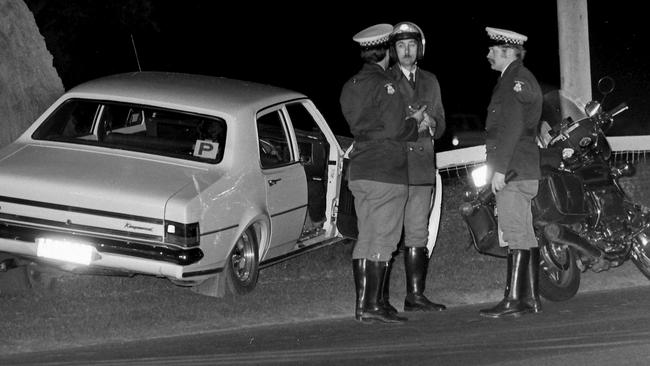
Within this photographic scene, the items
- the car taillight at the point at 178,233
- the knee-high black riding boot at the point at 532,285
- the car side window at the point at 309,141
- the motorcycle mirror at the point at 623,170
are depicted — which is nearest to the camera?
the car taillight at the point at 178,233

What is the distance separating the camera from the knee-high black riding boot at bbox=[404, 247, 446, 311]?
11422 mm

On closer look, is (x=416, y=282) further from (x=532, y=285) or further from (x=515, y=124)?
(x=515, y=124)

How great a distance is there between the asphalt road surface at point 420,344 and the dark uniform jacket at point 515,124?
1.06m

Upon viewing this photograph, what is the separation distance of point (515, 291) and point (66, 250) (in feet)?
10.1

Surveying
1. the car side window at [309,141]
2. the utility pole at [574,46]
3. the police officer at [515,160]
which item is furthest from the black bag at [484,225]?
the utility pole at [574,46]

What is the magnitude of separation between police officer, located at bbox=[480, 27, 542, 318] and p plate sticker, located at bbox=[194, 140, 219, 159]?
207cm

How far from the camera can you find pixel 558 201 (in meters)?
11.5

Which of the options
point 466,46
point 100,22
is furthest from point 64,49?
point 466,46

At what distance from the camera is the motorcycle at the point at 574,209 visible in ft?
37.7

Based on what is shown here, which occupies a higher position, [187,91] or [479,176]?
[187,91]

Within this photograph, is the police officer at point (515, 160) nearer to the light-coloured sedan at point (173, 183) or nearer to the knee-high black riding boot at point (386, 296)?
the knee-high black riding boot at point (386, 296)

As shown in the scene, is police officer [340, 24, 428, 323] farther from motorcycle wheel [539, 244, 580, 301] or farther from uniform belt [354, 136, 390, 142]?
motorcycle wheel [539, 244, 580, 301]

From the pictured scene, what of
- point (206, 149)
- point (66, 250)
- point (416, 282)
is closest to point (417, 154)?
point (416, 282)

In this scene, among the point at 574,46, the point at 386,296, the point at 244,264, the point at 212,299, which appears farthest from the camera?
the point at 574,46
